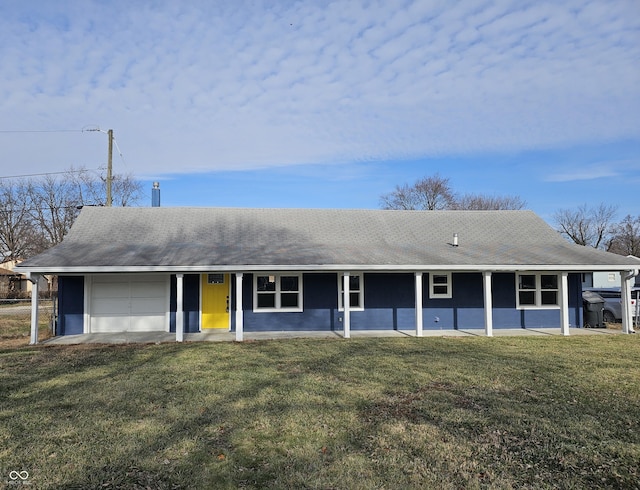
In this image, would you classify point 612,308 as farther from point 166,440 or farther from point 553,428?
point 166,440

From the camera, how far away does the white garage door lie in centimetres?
1466

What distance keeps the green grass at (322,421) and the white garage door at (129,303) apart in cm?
440

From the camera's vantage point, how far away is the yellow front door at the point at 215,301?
48.5 ft

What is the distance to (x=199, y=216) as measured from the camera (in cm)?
1708

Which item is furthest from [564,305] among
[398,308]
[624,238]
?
[624,238]

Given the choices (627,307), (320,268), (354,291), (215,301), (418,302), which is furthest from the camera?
(354,291)

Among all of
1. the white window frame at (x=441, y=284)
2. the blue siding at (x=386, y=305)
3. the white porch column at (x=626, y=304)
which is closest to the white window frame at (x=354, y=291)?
the blue siding at (x=386, y=305)

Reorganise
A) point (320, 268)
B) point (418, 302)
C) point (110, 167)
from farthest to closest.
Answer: point (110, 167)
point (418, 302)
point (320, 268)

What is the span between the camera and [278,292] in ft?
49.2

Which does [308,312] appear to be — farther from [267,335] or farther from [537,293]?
[537,293]

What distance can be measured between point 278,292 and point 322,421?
9.32 m

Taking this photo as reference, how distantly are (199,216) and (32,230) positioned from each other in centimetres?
3805

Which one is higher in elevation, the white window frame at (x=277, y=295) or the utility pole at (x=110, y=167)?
the utility pole at (x=110, y=167)

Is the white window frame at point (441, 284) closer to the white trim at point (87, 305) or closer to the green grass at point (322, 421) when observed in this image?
the green grass at point (322, 421)
